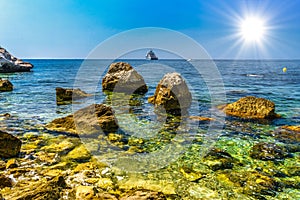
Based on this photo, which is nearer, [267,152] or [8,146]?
[8,146]

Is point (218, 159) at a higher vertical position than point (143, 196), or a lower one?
higher

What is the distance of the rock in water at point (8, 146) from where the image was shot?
16.8 feet

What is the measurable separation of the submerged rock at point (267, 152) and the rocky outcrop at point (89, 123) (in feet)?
14.1

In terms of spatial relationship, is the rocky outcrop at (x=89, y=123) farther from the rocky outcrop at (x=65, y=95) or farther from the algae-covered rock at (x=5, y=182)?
the rocky outcrop at (x=65, y=95)

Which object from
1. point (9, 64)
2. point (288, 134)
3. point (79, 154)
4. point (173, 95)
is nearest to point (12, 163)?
point (79, 154)

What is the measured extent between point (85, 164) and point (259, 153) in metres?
4.26

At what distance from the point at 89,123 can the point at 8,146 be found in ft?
7.64

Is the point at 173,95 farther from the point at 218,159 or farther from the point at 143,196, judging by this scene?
the point at 143,196

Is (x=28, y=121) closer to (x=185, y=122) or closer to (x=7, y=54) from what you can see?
(x=185, y=122)

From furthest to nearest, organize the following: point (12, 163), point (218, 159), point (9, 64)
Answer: point (9, 64) → point (218, 159) → point (12, 163)

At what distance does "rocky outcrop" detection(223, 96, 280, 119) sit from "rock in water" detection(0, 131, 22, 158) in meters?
8.07

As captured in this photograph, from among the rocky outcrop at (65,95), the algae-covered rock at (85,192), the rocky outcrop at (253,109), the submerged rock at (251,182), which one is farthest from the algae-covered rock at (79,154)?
the rocky outcrop at (65,95)

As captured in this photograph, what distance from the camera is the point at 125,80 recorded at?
1633 cm

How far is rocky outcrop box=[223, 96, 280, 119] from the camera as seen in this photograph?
9.20 m
